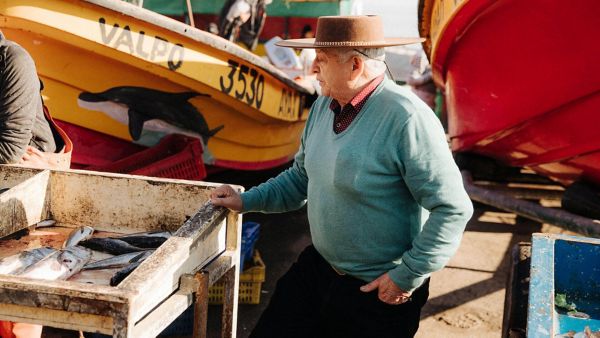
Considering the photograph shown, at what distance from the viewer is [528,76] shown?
13.2 feet

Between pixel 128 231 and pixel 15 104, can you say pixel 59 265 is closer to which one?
pixel 128 231

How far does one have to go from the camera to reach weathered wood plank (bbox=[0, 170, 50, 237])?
2703mm

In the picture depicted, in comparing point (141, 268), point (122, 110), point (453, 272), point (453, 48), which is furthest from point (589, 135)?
point (122, 110)

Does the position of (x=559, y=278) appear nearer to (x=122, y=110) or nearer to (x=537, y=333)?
(x=537, y=333)

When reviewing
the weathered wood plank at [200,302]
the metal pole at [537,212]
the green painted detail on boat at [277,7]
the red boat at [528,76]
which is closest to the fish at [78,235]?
the weathered wood plank at [200,302]

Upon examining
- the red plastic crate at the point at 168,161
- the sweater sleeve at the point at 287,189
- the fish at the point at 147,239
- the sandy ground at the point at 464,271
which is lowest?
the sandy ground at the point at 464,271

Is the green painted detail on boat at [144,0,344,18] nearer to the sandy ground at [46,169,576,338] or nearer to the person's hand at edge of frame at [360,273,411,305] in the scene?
the sandy ground at [46,169,576,338]

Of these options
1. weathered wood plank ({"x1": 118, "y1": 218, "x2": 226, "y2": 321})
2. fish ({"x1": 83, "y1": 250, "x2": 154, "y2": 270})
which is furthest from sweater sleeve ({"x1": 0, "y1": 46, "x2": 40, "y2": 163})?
weathered wood plank ({"x1": 118, "y1": 218, "x2": 226, "y2": 321})

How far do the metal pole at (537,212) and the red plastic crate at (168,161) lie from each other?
2.20 m

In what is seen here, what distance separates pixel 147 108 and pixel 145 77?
1.00 ft

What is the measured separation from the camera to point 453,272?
5.27m

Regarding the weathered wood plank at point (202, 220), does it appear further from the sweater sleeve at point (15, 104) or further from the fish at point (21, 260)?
the sweater sleeve at point (15, 104)

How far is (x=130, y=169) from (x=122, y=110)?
1.55 ft

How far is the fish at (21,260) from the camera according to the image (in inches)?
88.0
